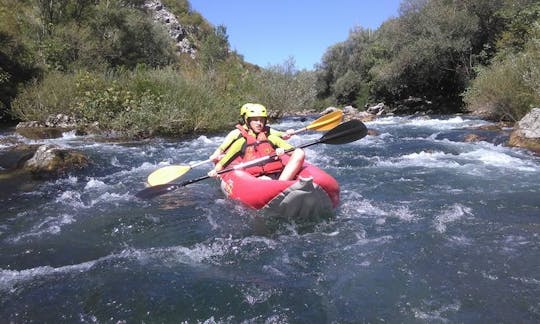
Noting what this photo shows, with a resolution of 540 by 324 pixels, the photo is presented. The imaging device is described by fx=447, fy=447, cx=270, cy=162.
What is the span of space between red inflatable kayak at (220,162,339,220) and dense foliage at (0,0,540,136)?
7.60 metres

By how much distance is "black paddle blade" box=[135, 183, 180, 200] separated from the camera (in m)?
5.40

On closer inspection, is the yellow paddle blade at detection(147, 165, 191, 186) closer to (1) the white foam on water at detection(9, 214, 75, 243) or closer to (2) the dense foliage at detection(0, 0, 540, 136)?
(1) the white foam on water at detection(9, 214, 75, 243)

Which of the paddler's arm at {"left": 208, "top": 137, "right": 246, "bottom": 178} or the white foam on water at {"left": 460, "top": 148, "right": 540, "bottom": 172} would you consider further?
the white foam on water at {"left": 460, "top": 148, "right": 540, "bottom": 172}

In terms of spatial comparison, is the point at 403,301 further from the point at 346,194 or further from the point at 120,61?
the point at 120,61

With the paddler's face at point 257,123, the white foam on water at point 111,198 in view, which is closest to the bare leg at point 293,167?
the paddler's face at point 257,123

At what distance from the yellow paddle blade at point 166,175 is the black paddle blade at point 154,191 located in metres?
0.22

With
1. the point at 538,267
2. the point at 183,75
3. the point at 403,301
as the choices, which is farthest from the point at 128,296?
the point at 183,75

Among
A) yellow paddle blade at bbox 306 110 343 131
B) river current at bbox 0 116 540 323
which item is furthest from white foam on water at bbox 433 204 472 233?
yellow paddle blade at bbox 306 110 343 131

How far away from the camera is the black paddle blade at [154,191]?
5397mm

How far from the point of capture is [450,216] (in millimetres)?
4680

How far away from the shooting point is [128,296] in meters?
3.16

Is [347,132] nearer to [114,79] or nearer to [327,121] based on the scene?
[327,121]

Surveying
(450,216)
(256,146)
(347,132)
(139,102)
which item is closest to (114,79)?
(139,102)

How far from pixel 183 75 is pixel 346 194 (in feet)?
32.0
